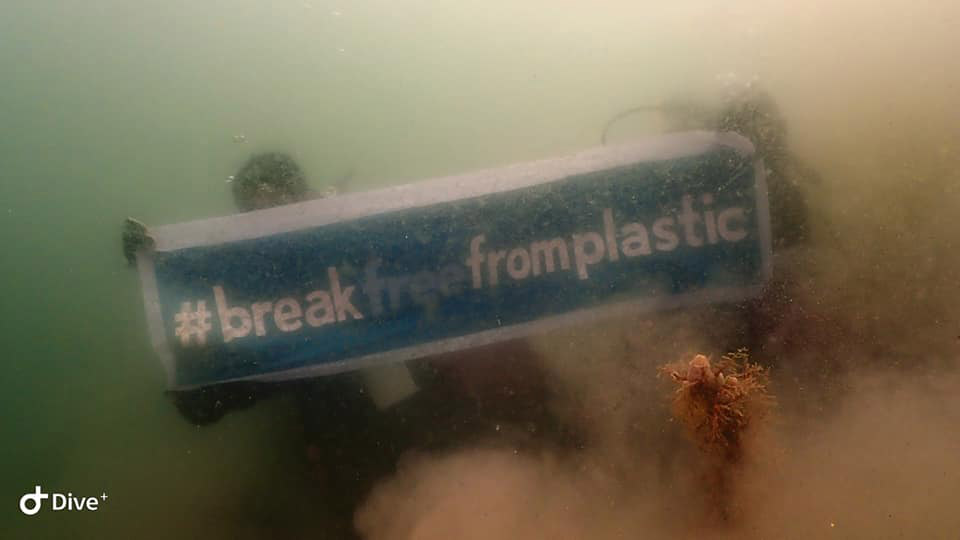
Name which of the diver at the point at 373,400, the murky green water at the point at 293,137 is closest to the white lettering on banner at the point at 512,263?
the diver at the point at 373,400

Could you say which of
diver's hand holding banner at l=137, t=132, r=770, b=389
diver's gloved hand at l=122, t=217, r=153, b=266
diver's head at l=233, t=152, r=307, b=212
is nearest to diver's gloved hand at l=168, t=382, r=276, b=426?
diver's hand holding banner at l=137, t=132, r=770, b=389

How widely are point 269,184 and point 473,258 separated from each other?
0.85 metres

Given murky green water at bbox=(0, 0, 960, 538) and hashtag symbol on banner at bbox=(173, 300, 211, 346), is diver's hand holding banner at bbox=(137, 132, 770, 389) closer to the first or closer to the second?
hashtag symbol on banner at bbox=(173, 300, 211, 346)

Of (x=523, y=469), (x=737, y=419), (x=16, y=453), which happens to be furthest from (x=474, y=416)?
(x=16, y=453)

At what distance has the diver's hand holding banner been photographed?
5.76ft

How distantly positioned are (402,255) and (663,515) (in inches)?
54.4

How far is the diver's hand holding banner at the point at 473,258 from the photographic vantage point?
175cm

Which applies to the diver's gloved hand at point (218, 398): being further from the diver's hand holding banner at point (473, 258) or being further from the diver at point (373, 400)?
the diver's hand holding banner at point (473, 258)

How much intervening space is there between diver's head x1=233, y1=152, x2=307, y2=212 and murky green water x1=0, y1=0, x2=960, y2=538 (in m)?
0.12

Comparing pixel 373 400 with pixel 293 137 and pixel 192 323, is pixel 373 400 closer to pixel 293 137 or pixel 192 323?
pixel 192 323

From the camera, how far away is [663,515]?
1769 millimetres

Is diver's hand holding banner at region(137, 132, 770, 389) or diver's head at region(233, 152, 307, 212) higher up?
diver's head at region(233, 152, 307, 212)

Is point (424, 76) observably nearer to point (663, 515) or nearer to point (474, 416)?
point (474, 416)

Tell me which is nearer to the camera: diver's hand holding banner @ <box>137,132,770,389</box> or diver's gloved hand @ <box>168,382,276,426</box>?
diver's hand holding banner @ <box>137,132,770,389</box>
